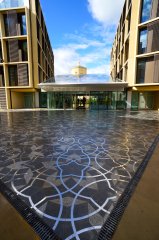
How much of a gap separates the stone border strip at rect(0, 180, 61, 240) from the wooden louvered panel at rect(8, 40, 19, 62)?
20.2m

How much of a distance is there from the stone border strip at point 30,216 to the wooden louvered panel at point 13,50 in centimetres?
2020

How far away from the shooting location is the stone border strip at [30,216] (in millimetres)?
1769

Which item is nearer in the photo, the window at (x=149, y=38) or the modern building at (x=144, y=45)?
the window at (x=149, y=38)

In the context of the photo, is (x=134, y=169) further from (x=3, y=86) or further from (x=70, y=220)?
(x=3, y=86)

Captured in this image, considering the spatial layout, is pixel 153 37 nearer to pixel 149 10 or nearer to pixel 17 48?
pixel 149 10

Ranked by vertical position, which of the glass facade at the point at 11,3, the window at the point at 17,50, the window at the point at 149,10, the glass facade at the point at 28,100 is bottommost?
the glass facade at the point at 28,100

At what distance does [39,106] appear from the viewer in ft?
72.4

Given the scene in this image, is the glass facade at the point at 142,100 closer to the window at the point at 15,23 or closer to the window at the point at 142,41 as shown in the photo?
the window at the point at 142,41

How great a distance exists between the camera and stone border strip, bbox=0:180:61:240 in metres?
1.77

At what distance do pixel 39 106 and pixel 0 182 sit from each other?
20070mm

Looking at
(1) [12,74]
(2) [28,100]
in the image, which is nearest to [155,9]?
(1) [12,74]

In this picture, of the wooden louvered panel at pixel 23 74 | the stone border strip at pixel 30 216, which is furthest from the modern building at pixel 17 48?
the stone border strip at pixel 30 216

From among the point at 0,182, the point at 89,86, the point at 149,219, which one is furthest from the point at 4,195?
the point at 89,86

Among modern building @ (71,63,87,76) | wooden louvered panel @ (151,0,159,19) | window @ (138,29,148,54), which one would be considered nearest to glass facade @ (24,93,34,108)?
window @ (138,29,148,54)
